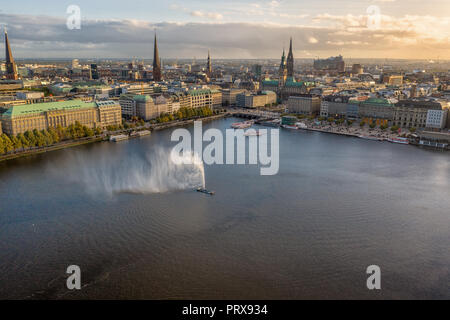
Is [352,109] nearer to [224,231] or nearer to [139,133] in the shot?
[139,133]

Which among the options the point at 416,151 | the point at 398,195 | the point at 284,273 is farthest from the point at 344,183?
the point at 416,151

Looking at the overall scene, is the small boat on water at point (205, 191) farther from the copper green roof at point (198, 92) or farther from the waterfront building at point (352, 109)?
the copper green roof at point (198, 92)

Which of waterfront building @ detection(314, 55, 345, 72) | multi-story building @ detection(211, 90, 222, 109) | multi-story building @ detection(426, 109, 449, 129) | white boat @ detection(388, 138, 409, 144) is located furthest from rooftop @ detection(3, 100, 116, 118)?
waterfront building @ detection(314, 55, 345, 72)

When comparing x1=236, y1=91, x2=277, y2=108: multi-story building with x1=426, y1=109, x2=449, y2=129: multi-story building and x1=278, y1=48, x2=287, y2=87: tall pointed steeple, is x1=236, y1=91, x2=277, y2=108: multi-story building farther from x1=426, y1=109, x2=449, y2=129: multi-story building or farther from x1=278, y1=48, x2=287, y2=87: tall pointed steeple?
x1=426, y1=109, x2=449, y2=129: multi-story building

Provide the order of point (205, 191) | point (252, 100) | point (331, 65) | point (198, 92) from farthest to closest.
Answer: point (331, 65) < point (252, 100) < point (198, 92) < point (205, 191)

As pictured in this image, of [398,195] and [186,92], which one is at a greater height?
[186,92]

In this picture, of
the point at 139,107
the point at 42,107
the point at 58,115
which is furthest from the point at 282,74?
the point at 42,107
